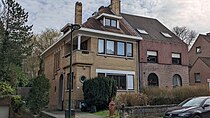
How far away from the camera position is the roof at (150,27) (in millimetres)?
27484

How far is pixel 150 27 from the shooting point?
29406 millimetres

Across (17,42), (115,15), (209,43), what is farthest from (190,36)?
(17,42)

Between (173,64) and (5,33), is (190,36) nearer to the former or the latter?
(173,64)

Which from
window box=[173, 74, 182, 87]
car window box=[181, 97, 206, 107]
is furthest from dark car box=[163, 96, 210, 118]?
window box=[173, 74, 182, 87]

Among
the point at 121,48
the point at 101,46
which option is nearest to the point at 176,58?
the point at 121,48

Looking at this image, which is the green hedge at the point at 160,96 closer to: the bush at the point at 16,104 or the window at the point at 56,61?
the bush at the point at 16,104

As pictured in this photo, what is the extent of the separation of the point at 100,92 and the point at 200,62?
858 inches

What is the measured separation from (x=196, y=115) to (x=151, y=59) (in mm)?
14749

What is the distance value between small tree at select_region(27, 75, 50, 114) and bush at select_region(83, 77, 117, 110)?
4.20 metres

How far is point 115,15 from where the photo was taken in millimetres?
25172

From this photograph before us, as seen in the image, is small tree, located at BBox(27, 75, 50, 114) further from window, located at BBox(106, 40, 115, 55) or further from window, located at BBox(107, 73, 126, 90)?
window, located at BBox(106, 40, 115, 55)

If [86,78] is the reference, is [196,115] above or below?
below

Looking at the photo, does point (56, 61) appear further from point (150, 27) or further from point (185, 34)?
point (185, 34)

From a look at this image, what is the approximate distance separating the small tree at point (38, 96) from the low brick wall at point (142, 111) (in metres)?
5.04
